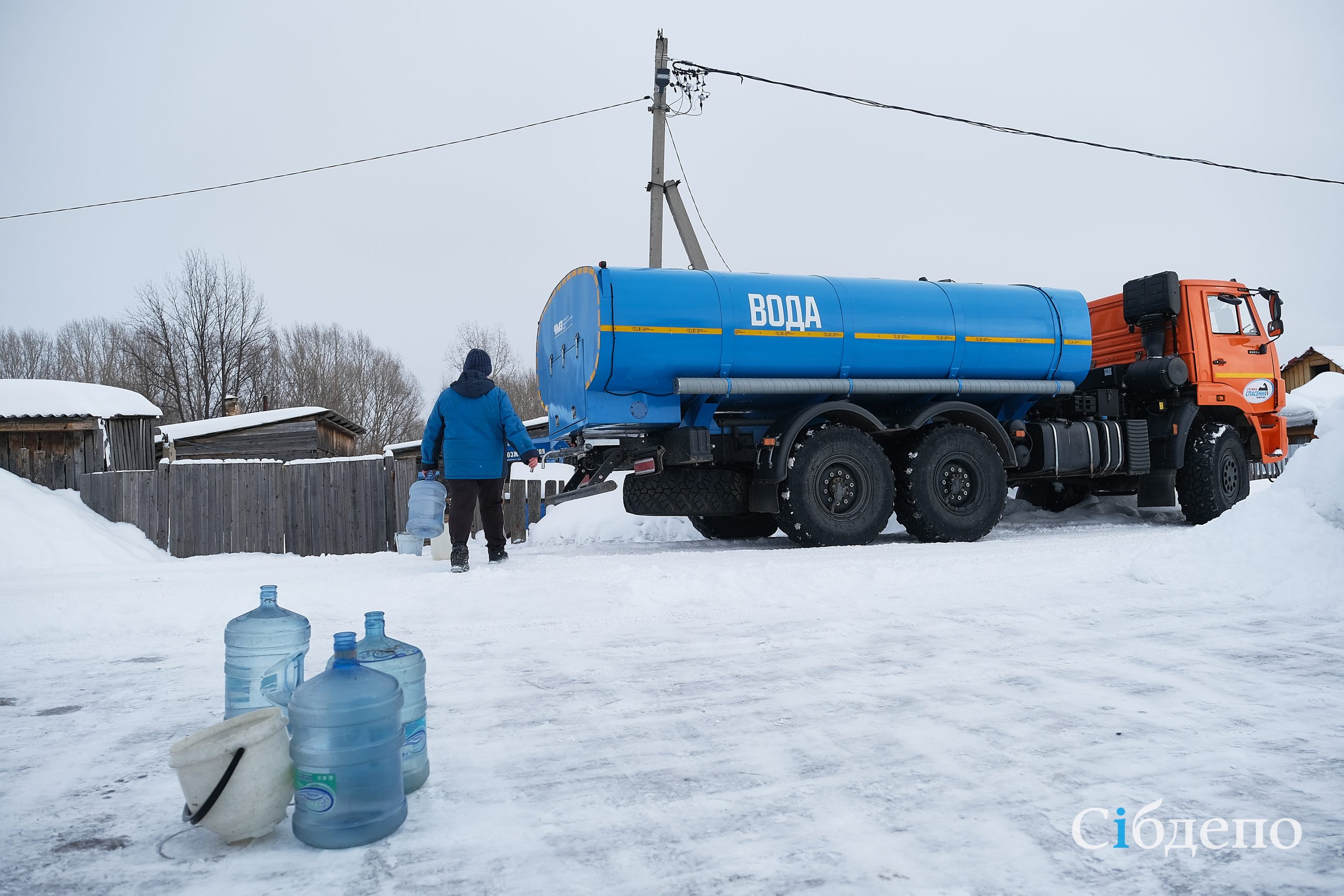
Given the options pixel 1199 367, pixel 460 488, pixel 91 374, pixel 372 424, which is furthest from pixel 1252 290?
pixel 91 374

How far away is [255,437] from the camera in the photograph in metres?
24.0

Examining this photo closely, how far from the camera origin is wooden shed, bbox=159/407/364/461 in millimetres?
22891

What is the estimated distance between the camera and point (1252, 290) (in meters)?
11.4

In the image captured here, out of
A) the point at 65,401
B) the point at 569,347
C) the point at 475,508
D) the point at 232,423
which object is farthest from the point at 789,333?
the point at 232,423

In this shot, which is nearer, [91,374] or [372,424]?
[372,424]

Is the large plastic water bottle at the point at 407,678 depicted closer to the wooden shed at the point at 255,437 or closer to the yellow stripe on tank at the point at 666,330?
the yellow stripe on tank at the point at 666,330

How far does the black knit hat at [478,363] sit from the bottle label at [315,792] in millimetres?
5771

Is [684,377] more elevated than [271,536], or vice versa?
[684,377]

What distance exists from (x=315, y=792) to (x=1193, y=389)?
12.2 metres

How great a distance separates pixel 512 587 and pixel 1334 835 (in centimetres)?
500

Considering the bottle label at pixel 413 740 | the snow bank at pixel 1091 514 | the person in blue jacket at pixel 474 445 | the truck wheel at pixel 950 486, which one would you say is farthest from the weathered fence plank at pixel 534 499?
the bottle label at pixel 413 740

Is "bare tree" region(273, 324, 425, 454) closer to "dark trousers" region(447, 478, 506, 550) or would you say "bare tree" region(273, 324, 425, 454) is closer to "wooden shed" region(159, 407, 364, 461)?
"wooden shed" region(159, 407, 364, 461)

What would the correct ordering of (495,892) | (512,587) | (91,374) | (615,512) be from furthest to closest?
1. (91,374)
2. (615,512)
3. (512,587)
4. (495,892)

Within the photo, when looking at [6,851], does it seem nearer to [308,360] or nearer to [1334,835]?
[1334,835]
